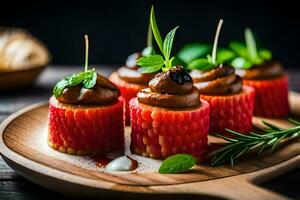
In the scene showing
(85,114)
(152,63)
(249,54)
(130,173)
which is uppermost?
(152,63)

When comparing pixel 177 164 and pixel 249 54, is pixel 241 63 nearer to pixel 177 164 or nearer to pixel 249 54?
pixel 249 54

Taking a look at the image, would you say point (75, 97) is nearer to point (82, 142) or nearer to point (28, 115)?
point (82, 142)

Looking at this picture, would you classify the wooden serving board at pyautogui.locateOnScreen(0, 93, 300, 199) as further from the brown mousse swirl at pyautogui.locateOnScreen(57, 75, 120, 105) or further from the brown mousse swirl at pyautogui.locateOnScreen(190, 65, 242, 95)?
the brown mousse swirl at pyautogui.locateOnScreen(190, 65, 242, 95)

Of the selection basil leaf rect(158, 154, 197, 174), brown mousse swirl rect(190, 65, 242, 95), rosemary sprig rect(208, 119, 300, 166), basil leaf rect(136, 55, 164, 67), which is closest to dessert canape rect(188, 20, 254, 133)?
brown mousse swirl rect(190, 65, 242, 95)

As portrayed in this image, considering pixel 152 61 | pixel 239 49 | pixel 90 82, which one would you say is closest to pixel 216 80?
pixel 152 61

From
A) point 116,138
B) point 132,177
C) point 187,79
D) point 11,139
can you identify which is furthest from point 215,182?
point 11,139

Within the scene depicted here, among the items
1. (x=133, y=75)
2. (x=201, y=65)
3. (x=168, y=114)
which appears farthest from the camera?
(x=133, y=75)
